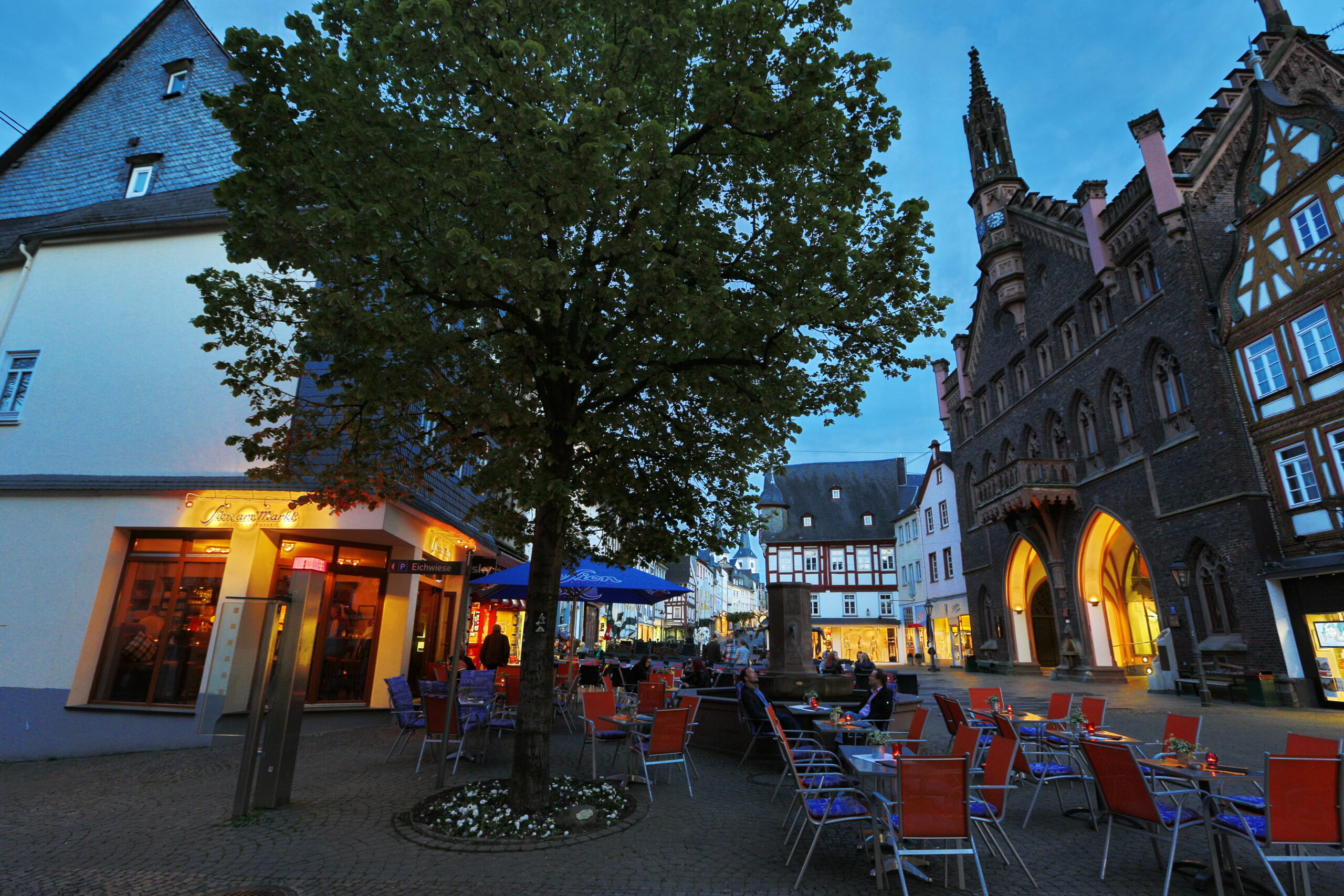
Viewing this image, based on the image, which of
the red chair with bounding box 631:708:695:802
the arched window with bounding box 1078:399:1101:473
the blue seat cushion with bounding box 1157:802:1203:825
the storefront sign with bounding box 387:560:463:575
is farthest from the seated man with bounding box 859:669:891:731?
the arched window with bounding box 1078:399:1101:473

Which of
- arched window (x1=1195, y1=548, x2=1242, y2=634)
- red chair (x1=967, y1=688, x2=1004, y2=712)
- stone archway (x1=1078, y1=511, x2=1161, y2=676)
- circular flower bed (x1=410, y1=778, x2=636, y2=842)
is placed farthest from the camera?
stone archway (x1=1078, y1=511, x2=1161, y2=676)

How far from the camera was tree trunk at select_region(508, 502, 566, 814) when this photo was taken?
6520 millimetres

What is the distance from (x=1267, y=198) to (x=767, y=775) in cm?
2060

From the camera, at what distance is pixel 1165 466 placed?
2006cm

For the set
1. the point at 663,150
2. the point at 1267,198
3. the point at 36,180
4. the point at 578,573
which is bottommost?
the point at 578,573

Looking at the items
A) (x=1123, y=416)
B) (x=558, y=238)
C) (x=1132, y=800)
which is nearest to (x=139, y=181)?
(x=558, y=238)

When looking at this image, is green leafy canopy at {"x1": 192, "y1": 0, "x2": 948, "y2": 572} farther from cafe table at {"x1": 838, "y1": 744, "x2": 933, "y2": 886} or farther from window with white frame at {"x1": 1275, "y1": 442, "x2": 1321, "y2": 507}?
window with white frame at {"x1": 1275, "y1": 442, "x2": 1321, "y2": 507}

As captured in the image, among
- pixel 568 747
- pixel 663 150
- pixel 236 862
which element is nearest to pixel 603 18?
pixel 663 150

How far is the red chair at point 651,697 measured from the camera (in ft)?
33.3

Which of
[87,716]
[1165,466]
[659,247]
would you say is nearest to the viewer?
[659,247]

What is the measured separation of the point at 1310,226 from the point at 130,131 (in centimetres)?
2905

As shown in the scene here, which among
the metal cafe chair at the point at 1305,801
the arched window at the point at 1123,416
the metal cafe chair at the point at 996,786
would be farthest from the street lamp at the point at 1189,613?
the metal cafe chair at the point at 996,786

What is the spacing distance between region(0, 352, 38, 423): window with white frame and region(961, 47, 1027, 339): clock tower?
32.3 metres

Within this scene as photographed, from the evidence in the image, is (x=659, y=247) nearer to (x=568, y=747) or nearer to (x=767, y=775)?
(x=767, y=775)
